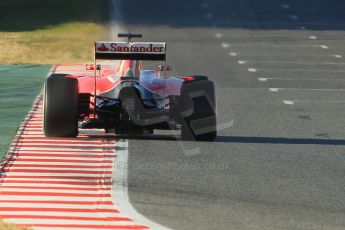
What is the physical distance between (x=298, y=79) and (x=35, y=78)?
847 cm

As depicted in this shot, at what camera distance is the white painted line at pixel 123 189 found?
14810 millimetres

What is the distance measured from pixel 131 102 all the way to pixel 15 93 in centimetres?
850

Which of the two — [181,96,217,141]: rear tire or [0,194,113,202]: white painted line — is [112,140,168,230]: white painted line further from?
[181,96,217,141]: rear tire

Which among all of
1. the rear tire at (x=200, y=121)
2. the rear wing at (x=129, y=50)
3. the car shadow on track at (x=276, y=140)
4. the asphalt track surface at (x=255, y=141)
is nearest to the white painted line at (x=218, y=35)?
the asphalt track surface at (x=255, y=141)

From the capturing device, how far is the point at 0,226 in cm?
1402

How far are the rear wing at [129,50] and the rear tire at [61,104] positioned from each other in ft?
2.78

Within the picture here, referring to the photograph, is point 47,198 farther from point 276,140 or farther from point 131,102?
point 276,140

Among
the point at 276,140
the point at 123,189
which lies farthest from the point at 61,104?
the point at 276,140

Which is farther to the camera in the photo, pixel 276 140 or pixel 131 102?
pixel 276 140

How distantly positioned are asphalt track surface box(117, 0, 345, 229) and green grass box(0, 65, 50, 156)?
328 centimetres

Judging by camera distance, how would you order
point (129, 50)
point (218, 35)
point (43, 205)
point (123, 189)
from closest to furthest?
point (43, 205), point (123, 189), point (129, 50), point (218, 35)

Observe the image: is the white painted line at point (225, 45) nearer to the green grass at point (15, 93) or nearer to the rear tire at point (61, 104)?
the green grass at point (15, 93)

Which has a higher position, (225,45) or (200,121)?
(200,121)

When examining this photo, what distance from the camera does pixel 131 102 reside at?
20.7 m
